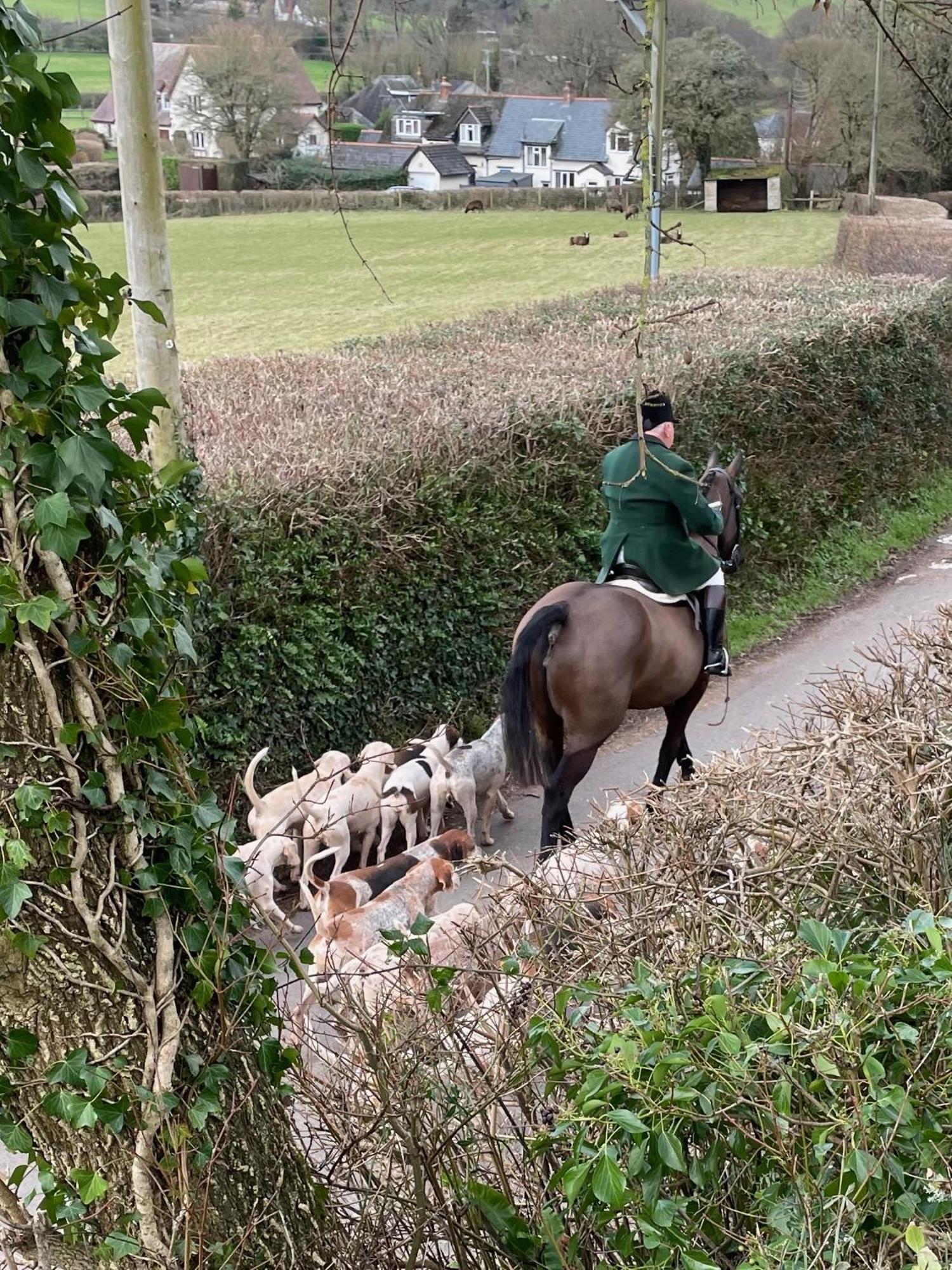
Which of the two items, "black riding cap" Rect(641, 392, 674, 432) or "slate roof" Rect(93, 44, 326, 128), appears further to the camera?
"slate roof" Rect(93, 44, 326, 128)

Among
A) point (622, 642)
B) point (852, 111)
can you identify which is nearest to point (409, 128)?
point (852, 111)

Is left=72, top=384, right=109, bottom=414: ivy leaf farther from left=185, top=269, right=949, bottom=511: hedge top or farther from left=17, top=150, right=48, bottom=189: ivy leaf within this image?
left=185, top=269, right=949, bottom=511: hedge top

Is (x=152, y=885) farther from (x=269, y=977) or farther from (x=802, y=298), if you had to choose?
(x=802, y=298)

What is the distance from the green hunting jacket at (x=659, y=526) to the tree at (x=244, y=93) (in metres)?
37.6

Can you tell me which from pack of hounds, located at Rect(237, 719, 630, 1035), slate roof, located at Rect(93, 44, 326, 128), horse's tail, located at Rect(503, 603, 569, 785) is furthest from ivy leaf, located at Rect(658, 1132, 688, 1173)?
slate roof, located at Rect(93, 44, 326, 128)

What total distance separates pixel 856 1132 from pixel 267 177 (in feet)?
196

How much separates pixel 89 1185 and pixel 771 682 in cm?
1003

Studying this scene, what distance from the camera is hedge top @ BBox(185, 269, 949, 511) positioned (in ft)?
30.6

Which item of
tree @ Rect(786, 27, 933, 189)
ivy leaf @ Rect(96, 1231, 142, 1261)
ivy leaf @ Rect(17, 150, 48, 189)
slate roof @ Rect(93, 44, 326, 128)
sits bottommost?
ivy leaf @ Rect(96, 1231, 142, 1261)

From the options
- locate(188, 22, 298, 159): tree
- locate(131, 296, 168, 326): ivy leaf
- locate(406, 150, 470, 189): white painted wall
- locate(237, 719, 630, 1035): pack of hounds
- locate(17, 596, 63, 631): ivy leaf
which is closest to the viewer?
locate(17, 596, 63, 631): ivy leaf

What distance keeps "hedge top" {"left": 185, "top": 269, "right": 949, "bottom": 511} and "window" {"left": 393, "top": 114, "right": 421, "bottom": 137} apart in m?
62.7

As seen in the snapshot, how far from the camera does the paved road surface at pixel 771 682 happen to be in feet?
31.1

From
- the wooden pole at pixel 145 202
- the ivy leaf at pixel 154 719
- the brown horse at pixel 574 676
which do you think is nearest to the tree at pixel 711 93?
the wooden pole at pixel 145 202

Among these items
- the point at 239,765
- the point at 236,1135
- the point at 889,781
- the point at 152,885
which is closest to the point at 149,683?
the point at 152,885
